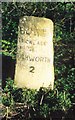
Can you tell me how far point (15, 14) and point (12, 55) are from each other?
0.59m

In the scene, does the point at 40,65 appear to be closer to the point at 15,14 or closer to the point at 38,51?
the point at 38,51

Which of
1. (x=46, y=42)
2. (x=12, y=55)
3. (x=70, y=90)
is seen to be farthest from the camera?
(x=12, y=55)

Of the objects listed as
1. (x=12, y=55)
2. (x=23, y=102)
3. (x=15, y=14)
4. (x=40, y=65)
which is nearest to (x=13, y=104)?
(x=23, y=102)

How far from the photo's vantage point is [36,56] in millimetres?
4355

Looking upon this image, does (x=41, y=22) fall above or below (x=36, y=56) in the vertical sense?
above

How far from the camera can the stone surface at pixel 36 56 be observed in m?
4.33

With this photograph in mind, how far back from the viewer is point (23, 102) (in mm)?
4449

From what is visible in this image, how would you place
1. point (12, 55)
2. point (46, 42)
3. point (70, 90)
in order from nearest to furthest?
point (46, 42) → point (70, 90) → point (12, 55)

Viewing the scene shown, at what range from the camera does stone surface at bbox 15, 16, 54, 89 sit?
433cm

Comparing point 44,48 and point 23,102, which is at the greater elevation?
point 44,48

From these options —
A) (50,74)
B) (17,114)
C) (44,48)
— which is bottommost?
(17,114)

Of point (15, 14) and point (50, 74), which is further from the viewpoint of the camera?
point (15, 14)

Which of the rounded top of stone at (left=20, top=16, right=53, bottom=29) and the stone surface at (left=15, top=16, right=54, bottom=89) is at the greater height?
the rounded top of stone at (left=20, top=16, right=53, bottom=29)

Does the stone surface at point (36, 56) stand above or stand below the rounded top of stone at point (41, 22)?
below
